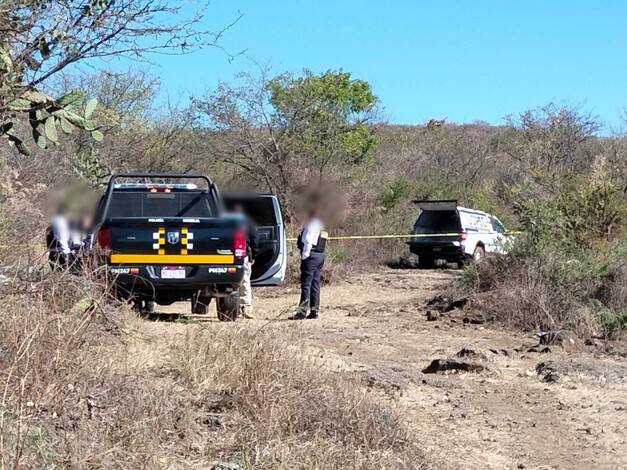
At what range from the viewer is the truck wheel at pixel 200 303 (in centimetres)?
1133

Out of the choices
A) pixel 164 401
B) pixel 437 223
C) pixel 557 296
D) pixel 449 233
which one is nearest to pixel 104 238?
pixel 164 401

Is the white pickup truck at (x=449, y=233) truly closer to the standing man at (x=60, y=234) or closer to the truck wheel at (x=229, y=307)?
the truck wheel at (x=229, y=307)

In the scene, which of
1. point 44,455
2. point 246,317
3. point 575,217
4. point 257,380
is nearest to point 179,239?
point 246,317

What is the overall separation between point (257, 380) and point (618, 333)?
6.66m

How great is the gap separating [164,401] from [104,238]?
5.13m

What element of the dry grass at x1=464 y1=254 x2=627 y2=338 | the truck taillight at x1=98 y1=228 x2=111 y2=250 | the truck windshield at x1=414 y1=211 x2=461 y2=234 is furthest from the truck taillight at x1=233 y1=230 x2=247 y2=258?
the truck windshield at x1=414 y1=211 x2=461 y2=234

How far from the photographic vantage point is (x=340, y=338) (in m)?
10.8

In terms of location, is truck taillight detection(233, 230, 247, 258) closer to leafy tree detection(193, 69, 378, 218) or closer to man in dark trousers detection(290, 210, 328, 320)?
man in dark trousers detection(290, 210, 328, 320)

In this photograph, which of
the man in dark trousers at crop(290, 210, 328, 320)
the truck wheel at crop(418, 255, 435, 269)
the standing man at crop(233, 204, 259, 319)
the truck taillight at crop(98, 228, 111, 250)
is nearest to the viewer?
the truck taillight at crop(98, 228, 111, 250)

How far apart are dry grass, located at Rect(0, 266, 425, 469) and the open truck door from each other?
6572mm

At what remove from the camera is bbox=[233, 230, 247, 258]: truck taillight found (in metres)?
10.9

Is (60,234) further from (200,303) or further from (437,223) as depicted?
(437,223)

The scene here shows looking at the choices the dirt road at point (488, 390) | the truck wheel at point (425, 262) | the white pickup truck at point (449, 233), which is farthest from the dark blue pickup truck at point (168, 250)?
the truck wheel at point (425, 262)

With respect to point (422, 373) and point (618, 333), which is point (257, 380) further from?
point (618, 333)
